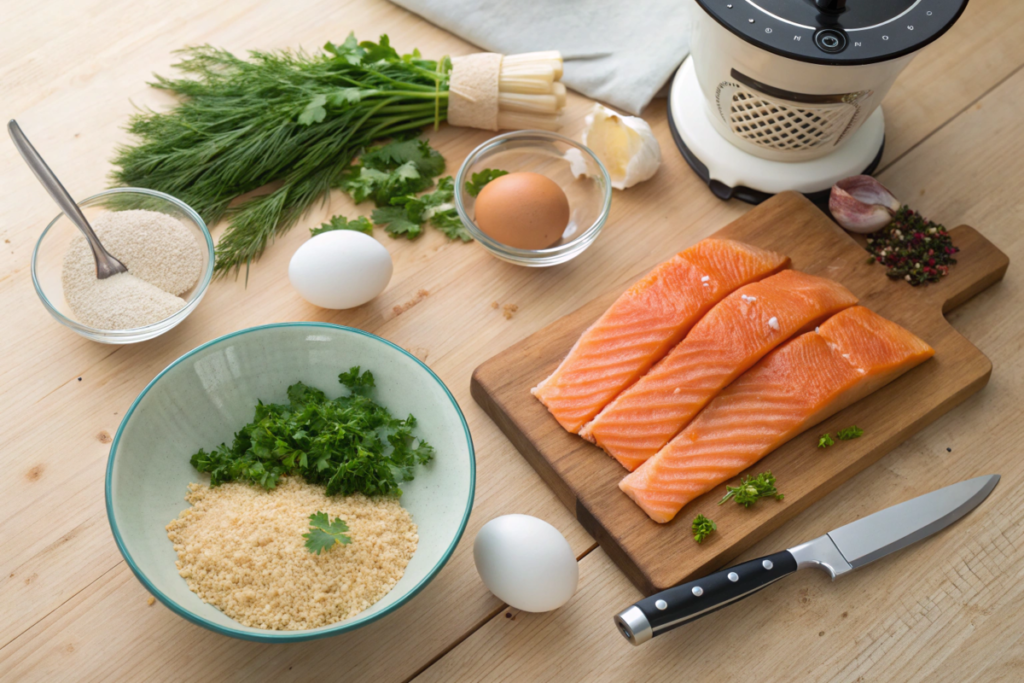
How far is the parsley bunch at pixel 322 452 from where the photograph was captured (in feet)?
4.24

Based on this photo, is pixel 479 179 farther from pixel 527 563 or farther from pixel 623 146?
pixel 527 563

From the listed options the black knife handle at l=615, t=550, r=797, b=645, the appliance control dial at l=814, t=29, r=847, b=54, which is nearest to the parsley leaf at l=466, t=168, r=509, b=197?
the appliance control dial at l=814, t=29, r=847, b=54

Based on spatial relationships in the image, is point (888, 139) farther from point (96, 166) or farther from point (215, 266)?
point (96, 166)

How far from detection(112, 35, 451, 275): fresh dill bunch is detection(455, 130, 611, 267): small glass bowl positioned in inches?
7.2

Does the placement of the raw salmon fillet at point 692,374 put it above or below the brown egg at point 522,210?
below

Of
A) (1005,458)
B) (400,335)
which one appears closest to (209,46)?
(400,335)

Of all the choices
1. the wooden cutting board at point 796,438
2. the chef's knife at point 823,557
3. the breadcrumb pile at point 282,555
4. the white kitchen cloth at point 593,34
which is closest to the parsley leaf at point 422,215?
the wooden cutting board at point 796,438

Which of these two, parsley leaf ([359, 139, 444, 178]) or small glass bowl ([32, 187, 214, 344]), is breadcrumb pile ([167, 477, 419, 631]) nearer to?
small glass bowl ([32, 187, 214, 344])

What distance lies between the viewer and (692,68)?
1876 mm

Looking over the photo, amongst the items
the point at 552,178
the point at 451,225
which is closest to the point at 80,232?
the point at 451,225

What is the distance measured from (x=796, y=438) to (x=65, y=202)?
1.43 meters

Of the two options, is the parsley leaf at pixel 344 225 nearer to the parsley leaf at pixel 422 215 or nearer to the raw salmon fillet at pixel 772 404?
the parsley leaf at pixel 422 215

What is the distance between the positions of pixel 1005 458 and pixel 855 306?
40 cm

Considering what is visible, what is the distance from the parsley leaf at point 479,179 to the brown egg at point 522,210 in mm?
89
